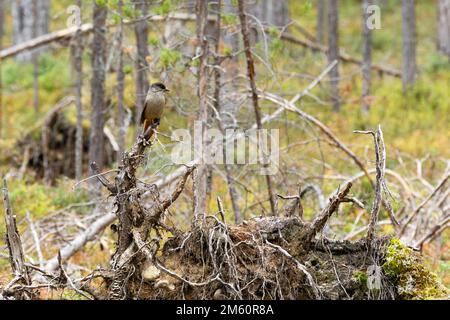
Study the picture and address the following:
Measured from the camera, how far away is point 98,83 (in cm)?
1302

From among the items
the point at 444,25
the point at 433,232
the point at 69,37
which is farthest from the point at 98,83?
the point at 444,25

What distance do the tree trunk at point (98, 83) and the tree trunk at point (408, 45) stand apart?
10.1 metres

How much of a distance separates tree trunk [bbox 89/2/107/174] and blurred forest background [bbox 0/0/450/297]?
0.03 metres

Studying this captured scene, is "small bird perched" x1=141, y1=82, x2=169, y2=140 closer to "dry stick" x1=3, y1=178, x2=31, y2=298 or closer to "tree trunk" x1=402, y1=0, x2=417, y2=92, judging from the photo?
"dry stick" x1=3, y1=178, x2=31, y2=298

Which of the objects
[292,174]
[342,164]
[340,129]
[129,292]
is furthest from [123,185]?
[340,129]

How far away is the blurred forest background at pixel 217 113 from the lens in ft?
32.8

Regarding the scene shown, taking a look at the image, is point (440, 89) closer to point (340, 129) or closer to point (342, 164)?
point (340, 129)

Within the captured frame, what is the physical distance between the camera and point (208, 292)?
6.12m

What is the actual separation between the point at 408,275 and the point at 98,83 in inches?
321

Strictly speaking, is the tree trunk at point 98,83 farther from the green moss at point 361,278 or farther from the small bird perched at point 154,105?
the green moss at point 361,278

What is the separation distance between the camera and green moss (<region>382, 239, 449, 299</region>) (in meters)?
6.19

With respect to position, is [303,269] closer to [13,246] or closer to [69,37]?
[13,246]

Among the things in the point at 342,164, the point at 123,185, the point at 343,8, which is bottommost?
the point at 342,164
